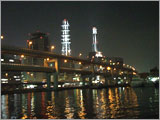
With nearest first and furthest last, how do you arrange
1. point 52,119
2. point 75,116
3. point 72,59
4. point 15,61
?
point 52,119
point 75,116
point 72,59
point 15,61

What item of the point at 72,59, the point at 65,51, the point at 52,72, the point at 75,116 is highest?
the point at 65,51

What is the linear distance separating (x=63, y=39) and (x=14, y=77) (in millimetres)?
49103

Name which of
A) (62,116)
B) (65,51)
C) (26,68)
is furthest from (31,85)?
(62,116)

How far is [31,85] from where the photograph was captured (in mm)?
156500

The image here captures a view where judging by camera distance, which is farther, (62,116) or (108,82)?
(108,82)

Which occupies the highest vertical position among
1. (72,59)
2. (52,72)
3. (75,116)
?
(72,59)

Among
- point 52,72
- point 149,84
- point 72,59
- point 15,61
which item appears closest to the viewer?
point 52,72

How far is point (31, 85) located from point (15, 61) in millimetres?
42782

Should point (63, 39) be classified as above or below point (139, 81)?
above

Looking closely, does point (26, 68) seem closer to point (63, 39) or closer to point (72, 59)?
point (72, 59)

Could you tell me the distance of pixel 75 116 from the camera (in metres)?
26.8

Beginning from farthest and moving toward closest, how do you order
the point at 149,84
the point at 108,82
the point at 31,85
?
1. the point at 108,82
2. the point at 31,85
3. the point at 149,84

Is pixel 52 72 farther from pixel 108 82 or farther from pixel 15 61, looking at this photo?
pixel 15 61

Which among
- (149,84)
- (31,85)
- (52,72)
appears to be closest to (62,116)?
(52,72)
